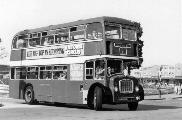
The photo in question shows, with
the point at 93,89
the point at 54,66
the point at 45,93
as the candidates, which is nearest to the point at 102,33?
the point at 93,89

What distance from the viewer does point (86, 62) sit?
19.3 metres

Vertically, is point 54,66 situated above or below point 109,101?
above

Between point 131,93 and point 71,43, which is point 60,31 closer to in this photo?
point 71,43

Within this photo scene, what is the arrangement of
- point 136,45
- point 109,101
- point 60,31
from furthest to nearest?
point 60,31 → point 136,45 → point 109,101

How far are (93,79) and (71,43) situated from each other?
242 cm

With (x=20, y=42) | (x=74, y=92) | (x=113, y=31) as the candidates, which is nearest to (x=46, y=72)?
(x=74, y=92)

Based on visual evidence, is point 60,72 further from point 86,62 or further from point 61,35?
point 86,62

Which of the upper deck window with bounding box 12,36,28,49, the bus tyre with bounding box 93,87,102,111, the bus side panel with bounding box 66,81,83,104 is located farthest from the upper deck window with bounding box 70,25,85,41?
the upper deck window with bounding box 12,36,28,49

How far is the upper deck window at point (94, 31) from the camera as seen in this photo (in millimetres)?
18516

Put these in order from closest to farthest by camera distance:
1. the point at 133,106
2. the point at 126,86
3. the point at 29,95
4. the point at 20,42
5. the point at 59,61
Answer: the point at 126,86 → the point at 133,106 → the point at 59,61 → the point at 29,95 → the point at 20,42

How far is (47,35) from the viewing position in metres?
21.8

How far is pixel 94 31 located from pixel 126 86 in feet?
9.68

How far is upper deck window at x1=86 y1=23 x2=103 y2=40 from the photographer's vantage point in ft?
60.7

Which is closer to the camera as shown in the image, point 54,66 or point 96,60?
point 96,60
